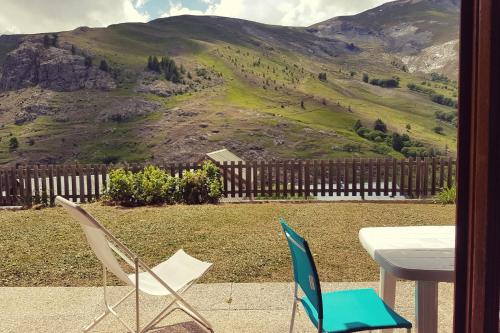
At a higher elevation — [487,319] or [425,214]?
[487,319]

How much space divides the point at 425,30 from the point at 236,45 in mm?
90809

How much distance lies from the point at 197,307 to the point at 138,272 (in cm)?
92

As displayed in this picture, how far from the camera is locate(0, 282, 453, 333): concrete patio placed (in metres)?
3.74

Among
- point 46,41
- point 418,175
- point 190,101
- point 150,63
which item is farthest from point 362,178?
point 46,41

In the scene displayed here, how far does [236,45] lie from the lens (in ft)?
357

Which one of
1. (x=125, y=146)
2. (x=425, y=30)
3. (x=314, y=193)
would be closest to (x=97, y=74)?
(x=125, y=146)

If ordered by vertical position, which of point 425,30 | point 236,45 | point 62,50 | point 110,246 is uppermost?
point 425,30

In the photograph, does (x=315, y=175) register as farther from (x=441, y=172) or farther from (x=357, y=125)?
(x=357, y=125)

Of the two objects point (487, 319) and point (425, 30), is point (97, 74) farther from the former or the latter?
point (425, 30)

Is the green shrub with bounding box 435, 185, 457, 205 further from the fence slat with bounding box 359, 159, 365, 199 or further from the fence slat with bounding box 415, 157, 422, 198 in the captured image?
the fence slat with bounding box 359, 159, 365, 199

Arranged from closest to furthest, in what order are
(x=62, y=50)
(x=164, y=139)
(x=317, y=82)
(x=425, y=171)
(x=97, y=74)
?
(x=425, y=171) < (x=164, y=139) < (x=97, y=74) < (x=62, y=50) < (x=317, y=82)

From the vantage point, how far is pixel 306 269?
98.5 inches

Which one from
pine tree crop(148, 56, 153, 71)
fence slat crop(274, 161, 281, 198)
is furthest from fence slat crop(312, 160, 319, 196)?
pine tree crop(148, 56, 153, 71)

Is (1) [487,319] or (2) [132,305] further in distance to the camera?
(2) [132,305]
